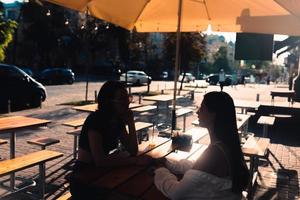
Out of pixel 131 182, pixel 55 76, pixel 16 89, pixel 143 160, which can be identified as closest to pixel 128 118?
pixel 143 160

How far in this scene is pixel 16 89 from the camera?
14.6m

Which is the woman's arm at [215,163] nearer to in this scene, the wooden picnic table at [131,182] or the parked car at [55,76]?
the wooden picnic table at [131,182]

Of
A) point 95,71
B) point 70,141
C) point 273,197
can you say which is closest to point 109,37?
point 95,71

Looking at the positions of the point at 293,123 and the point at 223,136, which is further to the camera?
the point at 293,123

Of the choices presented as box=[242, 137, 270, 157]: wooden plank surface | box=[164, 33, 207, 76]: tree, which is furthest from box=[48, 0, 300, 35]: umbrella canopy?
box=[164, 33, 207, 76]: tree

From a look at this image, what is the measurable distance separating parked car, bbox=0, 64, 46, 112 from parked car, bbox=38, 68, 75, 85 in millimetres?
18794

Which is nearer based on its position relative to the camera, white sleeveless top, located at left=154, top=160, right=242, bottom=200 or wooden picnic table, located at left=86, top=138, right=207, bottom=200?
white sleeveless top, located at left=154, top=160, right=242, bottom=200

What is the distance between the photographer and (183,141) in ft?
13.3

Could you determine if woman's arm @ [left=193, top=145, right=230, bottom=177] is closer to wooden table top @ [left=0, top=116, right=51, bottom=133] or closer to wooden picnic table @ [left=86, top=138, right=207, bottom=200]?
wooden picnic table @ [left=86, top=138, right=207, bottom=200]

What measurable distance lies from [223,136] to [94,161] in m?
1.30

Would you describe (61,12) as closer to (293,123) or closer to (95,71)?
(95,71)

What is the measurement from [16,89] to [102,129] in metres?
12.3

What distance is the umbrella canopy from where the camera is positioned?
15.3 ft

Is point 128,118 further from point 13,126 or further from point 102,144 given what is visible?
point 13,126
